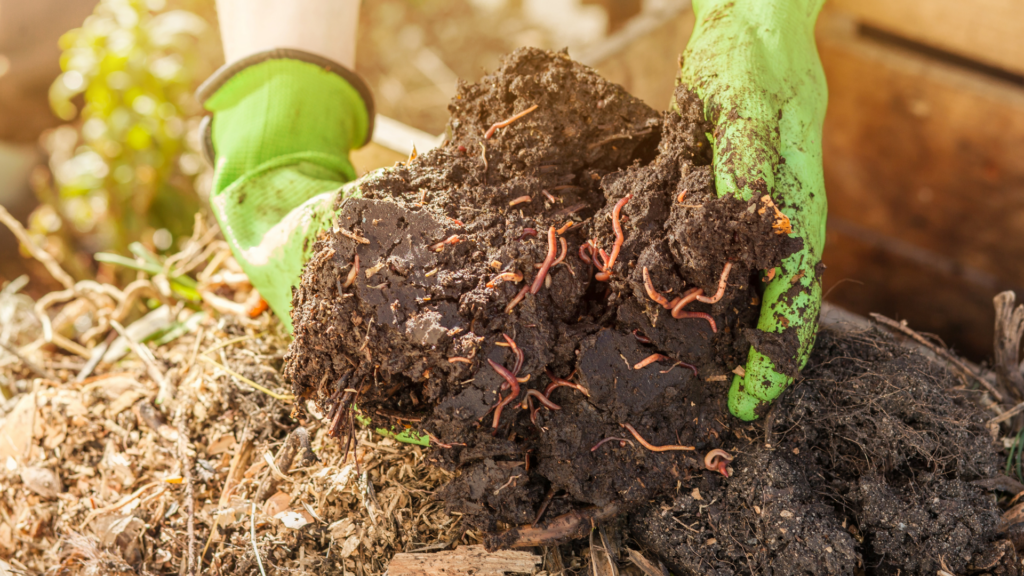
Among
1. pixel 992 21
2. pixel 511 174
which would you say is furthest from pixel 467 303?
pixel 992 21

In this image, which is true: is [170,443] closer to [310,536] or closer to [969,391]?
[310,536]

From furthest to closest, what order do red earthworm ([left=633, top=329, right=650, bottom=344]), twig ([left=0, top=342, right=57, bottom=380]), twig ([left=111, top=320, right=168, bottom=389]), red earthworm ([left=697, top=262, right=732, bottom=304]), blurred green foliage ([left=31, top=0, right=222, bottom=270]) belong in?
blurred green foliage ([left=31, top=0, right=222, bottom=270])
twig ([left=0, top=342, right=57, bottom=380])
twig ([left=111, top=320, right=168, bottom=389])
red earthworm ([left=633, top=329, right=650, bottom=344])
red earthworm ([left=697, top=262, right=732, bottom=304])

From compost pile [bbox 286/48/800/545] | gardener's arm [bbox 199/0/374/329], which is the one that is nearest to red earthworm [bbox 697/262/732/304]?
compost pile [bbox 286/48/800/545]

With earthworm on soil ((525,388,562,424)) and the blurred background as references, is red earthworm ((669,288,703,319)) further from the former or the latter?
the blurred background

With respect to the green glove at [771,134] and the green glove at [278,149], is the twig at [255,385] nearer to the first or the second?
the green glove at [278,149]

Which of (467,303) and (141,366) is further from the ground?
(467,303)
